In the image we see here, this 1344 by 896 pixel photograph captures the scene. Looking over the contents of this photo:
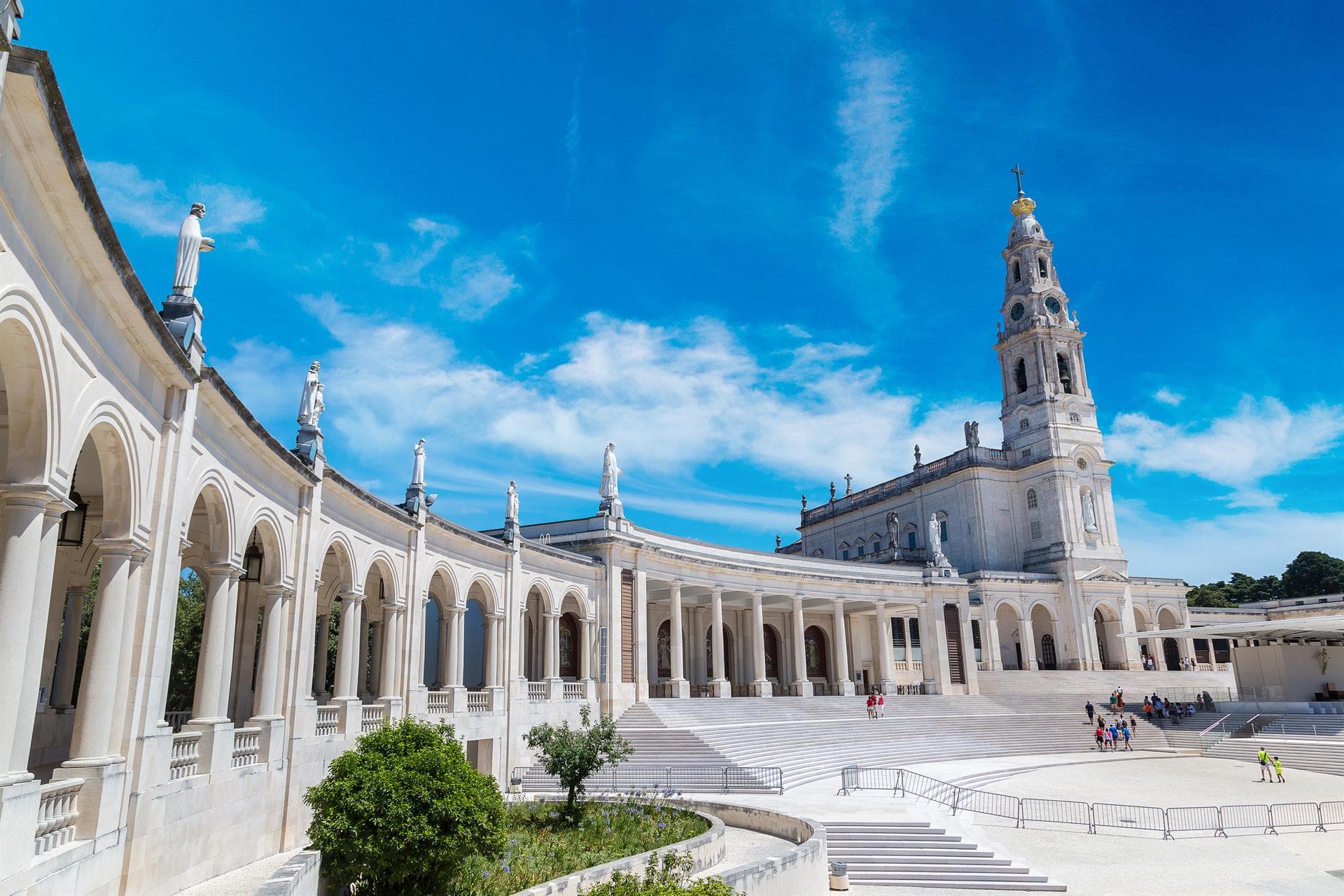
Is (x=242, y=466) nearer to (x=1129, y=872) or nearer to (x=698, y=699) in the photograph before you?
(x=1129, y=872)

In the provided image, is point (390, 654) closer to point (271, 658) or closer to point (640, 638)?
point (271, 658)

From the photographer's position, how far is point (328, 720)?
21.7m

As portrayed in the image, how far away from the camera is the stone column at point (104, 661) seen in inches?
472

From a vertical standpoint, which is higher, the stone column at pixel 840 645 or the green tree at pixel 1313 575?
the green tree at pixel 1313 575

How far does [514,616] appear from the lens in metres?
32.8

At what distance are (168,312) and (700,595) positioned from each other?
35799 mm

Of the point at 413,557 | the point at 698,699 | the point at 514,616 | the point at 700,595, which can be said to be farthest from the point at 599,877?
the point at 700,595

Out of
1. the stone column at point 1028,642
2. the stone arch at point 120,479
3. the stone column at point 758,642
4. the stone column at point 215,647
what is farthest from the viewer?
the stone column at point 1028,642

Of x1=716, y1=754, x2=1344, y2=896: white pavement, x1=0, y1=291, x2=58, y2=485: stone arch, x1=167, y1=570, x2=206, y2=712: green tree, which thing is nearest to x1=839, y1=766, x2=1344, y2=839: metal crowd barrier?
x1=716, y1=754, x2=1344, y2=896: white pavement

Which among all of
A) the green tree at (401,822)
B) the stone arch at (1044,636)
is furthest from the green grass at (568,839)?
the stone arch at (1044,636)

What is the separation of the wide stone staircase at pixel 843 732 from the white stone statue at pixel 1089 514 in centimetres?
1894

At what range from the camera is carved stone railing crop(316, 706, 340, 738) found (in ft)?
70.1

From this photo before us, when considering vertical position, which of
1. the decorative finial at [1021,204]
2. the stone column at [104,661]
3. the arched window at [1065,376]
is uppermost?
the decorative finial at [1021,204]

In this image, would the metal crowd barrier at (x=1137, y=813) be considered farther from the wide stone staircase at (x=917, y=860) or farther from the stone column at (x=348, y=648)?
the stone column at (x=348, y=648)
